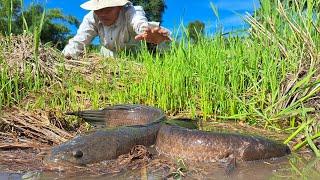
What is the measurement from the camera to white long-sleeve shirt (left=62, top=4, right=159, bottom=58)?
6.96 metres

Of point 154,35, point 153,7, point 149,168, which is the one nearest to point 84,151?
point 149,168

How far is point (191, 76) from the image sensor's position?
14.1ft

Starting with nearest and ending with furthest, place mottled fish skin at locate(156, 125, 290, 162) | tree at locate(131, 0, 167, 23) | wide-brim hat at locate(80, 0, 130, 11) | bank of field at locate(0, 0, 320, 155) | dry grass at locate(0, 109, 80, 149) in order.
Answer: mottled fish skin at locate(156, 125, 290, 162) → dry grass at locate(0, 109, 80, 149) → bank of field at locate(0, 0, 320, 155) → wide-brim hat at locate(80, 0, 130, 11) → tree at locate(131, 0, 167, 23)

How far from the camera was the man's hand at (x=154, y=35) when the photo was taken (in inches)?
235

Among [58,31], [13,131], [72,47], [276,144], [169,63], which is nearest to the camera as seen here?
[276,144]

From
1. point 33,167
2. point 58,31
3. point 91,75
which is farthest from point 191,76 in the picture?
point 58,31

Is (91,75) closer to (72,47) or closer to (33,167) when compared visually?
(72,47)

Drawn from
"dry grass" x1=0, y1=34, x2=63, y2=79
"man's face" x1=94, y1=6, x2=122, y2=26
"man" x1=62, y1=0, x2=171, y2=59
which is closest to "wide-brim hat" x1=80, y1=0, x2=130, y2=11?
"man" x1=62, y1=0, x2=171, y2=59

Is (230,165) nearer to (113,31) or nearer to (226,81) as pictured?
(226,81)

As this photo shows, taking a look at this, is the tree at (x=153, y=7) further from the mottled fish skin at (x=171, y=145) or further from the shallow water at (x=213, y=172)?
the shallow water at (x=213, y=172)

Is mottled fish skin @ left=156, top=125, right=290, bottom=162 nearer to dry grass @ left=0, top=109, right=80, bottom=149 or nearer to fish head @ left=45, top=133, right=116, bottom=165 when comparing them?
fish head @ left=45, top=133, right=116, bottom=165

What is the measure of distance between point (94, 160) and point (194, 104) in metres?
1.56

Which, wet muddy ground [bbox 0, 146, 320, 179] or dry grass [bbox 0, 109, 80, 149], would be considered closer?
wet muddy ground [bbox 0, 146, 320, 179]

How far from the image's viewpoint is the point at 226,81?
13.7 feet
